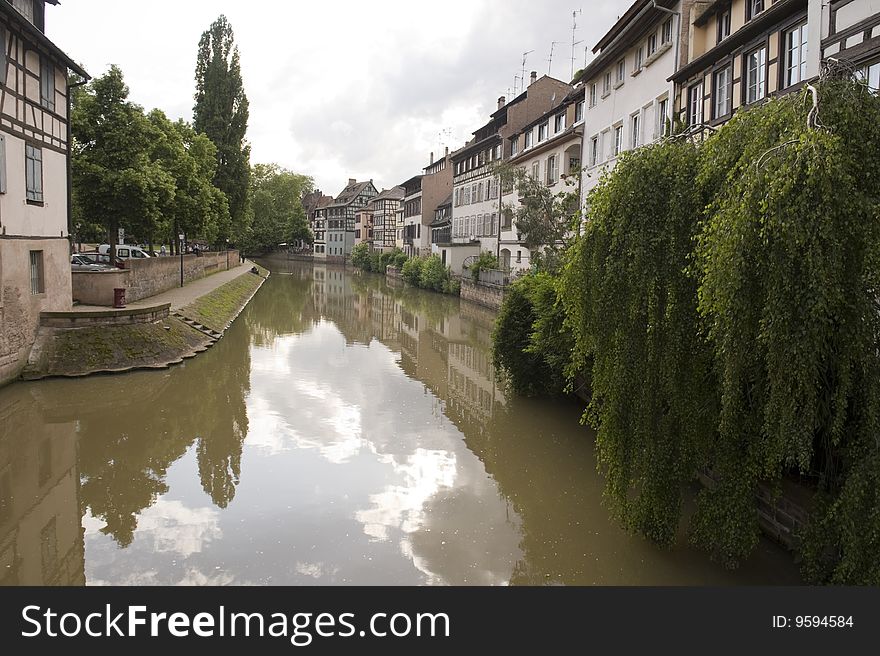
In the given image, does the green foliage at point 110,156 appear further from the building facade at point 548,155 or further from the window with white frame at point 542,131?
the window with white frame at point 542,131

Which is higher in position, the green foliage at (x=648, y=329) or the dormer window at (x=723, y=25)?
the dormer window at (x=723, y=25)

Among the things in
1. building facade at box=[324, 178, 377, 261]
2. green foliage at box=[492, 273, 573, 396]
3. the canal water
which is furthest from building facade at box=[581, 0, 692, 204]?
building facade at box=[324, 178, 377, 261]

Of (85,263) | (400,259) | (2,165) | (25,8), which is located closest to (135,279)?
(85,263)

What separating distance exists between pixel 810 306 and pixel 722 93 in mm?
12218

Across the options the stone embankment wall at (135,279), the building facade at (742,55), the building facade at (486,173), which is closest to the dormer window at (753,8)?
the building facade at (742,55)

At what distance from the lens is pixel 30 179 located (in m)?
18.6

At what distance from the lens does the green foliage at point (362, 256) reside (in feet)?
287

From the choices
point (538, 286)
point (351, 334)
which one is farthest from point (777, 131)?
point (351, 334)

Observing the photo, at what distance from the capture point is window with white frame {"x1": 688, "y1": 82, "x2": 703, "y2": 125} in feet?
58.5

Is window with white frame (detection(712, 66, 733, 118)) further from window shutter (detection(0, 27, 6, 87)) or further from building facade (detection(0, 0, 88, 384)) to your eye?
window shutter (detection(0, 27, 6, 87))

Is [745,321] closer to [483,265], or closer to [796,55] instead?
[796,55]

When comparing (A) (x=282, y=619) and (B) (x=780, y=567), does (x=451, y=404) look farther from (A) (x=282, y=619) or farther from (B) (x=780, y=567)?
(A) (x=282, y=619)

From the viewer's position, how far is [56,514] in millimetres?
10305

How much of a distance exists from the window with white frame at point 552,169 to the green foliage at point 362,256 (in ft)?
173
